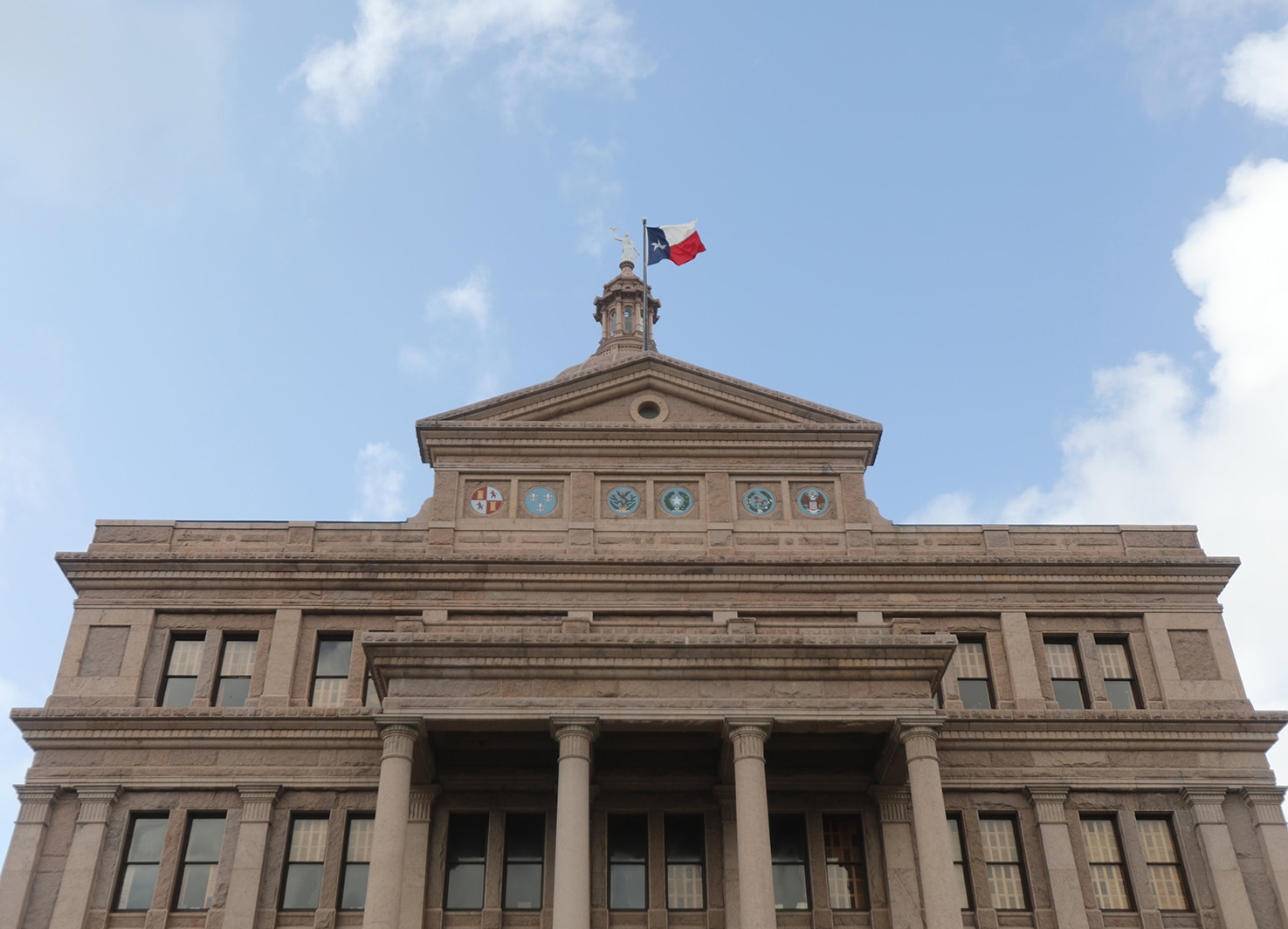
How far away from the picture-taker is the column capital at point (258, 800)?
91.6ft

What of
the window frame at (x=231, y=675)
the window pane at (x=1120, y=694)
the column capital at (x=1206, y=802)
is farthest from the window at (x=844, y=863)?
the window frame at (x=231, y=675)

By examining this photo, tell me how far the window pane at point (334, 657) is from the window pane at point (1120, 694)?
56.3 feet

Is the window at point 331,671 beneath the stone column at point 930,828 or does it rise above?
above

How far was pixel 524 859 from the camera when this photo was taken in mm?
27875

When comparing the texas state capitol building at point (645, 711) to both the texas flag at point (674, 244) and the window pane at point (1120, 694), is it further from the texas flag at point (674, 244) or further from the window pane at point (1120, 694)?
the texas flag at point (674, 244)

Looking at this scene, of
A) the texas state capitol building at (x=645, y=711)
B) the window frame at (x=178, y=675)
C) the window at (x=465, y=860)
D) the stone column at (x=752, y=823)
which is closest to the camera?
the stone column at (x=752, y=823)

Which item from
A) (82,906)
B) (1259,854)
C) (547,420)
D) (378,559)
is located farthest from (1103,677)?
(82,906)

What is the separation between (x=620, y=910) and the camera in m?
27.3

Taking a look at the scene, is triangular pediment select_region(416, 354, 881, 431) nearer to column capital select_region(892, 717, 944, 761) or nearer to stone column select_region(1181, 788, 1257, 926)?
column capital select_region(892, 717, 944, 761)

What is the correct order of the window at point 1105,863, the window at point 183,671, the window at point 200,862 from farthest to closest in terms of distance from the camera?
the window at point 183,671, the window at point 1105,863, the window at point 200,862

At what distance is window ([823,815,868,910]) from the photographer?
1083 inches

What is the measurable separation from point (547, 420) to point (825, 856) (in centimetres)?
1241

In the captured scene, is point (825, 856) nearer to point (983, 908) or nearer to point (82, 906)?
point (983, 908)

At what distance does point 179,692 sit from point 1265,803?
2356 cm
